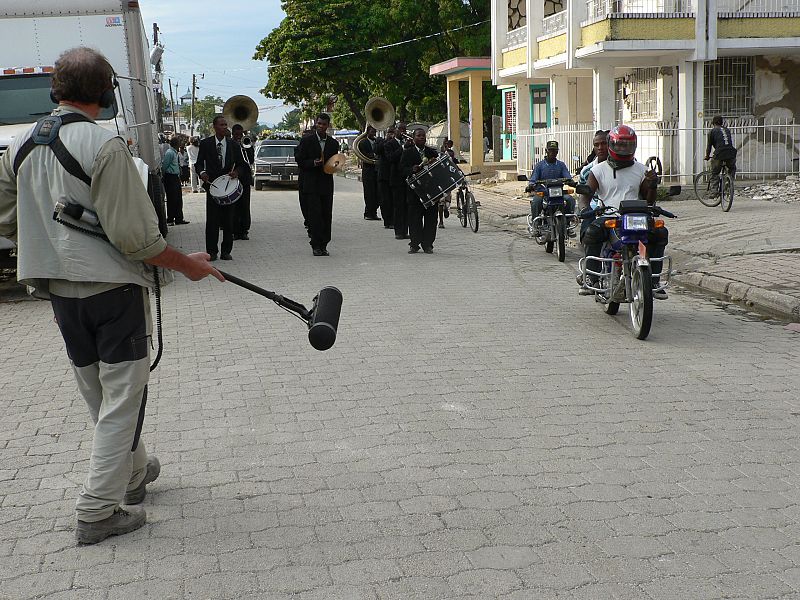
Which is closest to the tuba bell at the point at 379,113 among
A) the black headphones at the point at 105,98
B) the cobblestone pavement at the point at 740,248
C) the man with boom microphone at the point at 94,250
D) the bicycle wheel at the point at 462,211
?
the cobblestone pavement at the point at 740,248

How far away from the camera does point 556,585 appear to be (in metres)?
3.67

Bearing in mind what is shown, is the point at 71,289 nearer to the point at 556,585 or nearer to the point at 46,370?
the point at 556,585

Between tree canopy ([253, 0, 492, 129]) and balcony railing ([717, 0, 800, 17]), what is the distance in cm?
2103

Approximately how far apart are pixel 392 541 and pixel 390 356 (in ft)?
11.7

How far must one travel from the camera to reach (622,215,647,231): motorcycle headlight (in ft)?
27.2

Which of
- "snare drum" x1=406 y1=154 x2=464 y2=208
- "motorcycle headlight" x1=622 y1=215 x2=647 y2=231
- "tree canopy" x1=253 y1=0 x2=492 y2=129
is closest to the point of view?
"motorcycle headlight" x1=622 y1=215 x2=647 y2=231

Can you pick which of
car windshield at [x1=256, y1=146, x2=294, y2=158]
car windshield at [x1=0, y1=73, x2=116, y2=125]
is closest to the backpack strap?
car windshield at [x1=0, y1=73, x2=116, y2=125]

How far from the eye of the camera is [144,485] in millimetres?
4582

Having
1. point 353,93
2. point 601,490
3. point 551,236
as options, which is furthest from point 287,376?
point 353,93

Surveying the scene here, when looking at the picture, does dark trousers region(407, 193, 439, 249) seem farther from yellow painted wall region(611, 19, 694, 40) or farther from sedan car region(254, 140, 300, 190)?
sedan car region(254, 140, 300, 190)

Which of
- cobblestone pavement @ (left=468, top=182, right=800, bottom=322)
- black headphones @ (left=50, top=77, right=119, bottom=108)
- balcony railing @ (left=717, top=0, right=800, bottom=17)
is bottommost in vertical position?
cobblestone pavement @ (left=468, top=182, right=800, bottom=322)

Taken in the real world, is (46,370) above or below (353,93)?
below

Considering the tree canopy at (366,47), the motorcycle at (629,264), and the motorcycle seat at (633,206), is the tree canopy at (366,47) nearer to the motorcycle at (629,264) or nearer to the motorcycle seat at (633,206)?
the motorcycle at (629,264)

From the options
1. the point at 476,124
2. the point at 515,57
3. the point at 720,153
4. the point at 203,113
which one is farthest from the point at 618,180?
the point at 203,113
